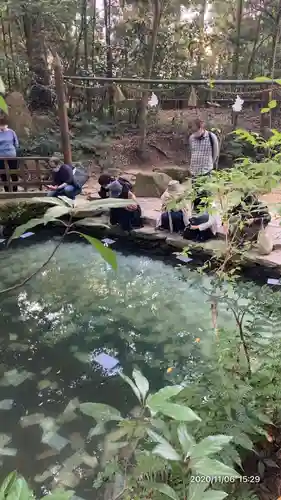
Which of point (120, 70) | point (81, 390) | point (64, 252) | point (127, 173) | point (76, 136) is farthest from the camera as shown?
point (120, 70)

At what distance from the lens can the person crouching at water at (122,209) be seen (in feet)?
16.5

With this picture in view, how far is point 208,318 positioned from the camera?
3.62m

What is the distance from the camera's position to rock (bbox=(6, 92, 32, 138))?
863 centimetres

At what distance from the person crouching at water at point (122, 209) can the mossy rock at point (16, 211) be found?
1.04 meters

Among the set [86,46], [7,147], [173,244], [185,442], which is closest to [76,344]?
[173,244]

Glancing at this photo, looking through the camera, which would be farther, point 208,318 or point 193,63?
point 193,63

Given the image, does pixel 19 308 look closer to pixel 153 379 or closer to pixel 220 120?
pixel 153 379

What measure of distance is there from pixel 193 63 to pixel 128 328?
8712 millimetres

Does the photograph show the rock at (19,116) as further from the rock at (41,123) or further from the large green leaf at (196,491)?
the large green leaf at (196,491)

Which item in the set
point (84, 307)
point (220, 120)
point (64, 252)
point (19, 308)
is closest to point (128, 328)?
point (84, 307)

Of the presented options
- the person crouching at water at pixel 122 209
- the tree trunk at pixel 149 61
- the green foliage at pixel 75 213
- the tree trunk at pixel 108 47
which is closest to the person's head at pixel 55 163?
the person crouching at water at pixel 122 209

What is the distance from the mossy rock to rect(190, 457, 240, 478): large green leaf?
5.12m

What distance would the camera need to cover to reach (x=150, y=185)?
6.45 m

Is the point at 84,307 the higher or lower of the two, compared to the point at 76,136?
lower
